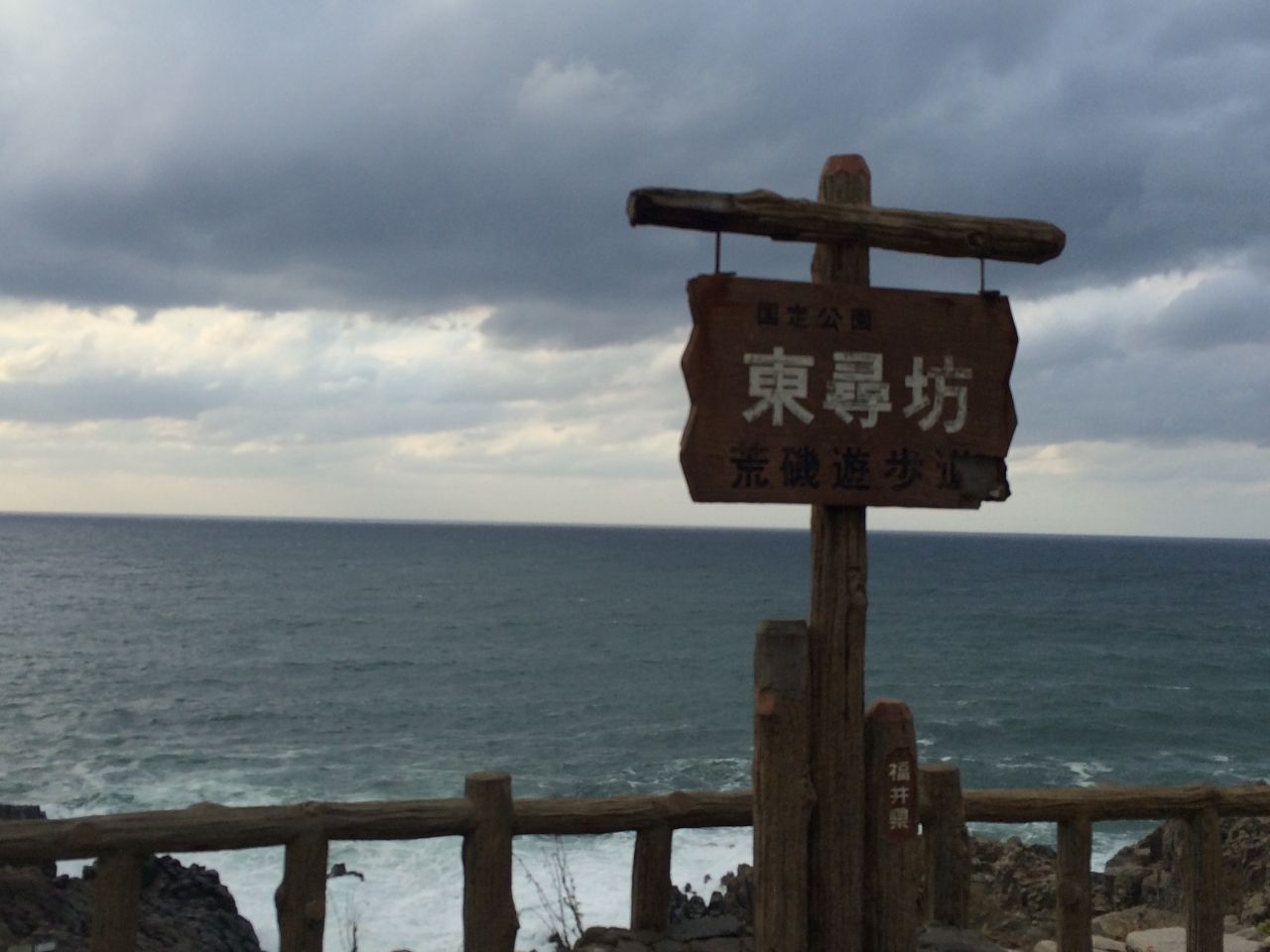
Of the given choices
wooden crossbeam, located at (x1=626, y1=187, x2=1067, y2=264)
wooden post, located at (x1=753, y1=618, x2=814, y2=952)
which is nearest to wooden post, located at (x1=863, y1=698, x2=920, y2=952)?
wooden post, located at (x1=753, y1=618, x2=814, y2=952)

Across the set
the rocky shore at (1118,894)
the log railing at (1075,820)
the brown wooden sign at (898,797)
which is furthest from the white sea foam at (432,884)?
the brown wooden sign at (898,797)

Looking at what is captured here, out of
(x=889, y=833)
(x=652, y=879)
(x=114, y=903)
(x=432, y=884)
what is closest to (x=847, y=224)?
(x=889, y=833)

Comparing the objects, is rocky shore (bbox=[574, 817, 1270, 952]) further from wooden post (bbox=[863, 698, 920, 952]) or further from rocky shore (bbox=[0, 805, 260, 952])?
rocky shore (bbox=[0, 805, 260, 952])

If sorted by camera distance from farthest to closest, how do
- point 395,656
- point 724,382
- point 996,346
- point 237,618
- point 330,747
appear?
point 237,618
point 395,656
point 330,747
point 996,346
point 724,382

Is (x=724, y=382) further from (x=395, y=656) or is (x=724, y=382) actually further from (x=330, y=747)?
(x=395, y=656)

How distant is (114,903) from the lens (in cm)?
452

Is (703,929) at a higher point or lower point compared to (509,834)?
lower

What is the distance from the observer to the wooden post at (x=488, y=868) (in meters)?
4.71

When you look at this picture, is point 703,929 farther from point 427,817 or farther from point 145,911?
point 145,911

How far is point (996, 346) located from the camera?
4.38m

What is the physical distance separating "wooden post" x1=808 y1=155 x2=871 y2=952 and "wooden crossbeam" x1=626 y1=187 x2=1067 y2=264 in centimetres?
21

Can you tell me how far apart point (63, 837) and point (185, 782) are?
20850 millimetres

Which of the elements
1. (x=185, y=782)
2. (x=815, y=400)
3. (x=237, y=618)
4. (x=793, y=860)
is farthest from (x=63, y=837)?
(x=237, y=618)

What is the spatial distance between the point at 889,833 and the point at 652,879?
4.43ft
